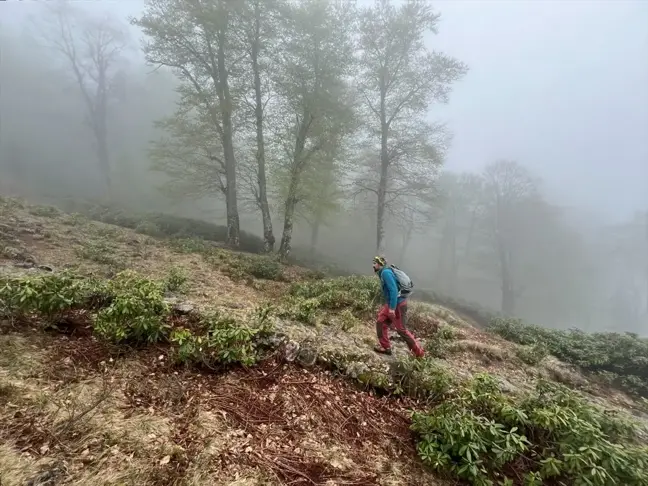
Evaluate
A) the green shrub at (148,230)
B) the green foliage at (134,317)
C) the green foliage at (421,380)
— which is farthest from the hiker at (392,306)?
the green shrub at (148,230)

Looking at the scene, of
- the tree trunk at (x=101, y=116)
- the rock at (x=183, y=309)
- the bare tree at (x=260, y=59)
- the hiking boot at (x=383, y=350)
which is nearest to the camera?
Answer: the rock at (x=183, y=309)

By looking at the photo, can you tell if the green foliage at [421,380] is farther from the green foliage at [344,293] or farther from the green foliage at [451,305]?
the green foliage at [451,305]

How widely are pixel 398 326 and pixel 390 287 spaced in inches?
31.1

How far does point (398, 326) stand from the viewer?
5.59 m

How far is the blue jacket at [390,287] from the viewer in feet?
17.7

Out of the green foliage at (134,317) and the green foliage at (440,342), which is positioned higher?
the green foliage at (134,317)

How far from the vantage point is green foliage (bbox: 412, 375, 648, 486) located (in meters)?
2.74

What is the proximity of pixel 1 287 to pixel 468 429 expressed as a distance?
236 inches

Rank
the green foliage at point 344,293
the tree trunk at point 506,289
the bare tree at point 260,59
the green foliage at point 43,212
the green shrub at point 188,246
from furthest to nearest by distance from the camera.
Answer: the tree trunk at point 506,289
the bare tree at point 260,59
the green foliage at point 43,212
the green shrub at point 188,246
the green foliage at point 344,293

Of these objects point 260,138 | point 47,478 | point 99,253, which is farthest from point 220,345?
point 260,138

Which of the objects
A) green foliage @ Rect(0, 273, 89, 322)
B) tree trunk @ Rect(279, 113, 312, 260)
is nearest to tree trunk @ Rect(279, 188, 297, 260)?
tree trunk @ Rect(279, 113, 312, 260)

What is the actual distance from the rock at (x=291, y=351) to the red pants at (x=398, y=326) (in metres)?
1.70

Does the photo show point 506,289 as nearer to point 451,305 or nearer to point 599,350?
point 451,305

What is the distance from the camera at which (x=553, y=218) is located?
3497cm
